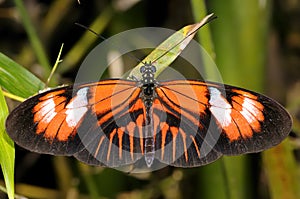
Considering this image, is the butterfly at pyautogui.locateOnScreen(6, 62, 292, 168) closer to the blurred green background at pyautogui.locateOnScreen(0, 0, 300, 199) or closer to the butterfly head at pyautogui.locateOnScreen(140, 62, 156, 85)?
the butterfly head at pyautogui.locateOnScreen(140, 62, 156, 85)

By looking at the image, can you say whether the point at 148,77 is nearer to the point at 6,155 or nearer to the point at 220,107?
the point at 220,107

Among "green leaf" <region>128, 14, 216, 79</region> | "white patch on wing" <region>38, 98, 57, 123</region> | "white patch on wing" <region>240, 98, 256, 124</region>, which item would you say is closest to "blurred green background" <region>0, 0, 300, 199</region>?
"green leaf" <region>128, 14, 216, 79</region>

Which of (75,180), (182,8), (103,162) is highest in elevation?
(182,8)

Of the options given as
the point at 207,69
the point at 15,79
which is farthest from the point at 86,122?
the point at 207,69

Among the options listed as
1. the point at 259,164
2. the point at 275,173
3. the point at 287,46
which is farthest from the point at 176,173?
the point at 287,46

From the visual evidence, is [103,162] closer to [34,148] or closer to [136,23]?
[34,148]

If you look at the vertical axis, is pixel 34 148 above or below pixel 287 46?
below
